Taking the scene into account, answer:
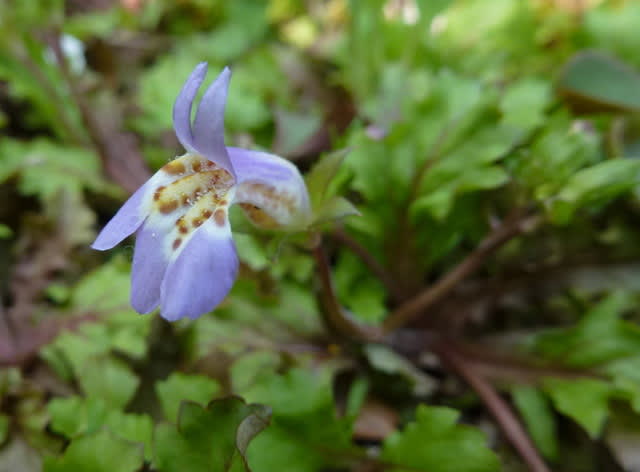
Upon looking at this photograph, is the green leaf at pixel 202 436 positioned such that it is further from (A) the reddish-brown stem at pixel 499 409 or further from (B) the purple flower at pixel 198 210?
(A) the reddish-brown stem at pixel 499 409

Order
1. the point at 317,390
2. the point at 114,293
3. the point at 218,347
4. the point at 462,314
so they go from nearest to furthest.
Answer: the point at 317,390 → the point at 218,347 → the point at 114,293 → the point at 462,314

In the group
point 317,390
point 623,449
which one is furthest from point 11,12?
point 623,449

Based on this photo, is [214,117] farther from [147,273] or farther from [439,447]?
[439,447]

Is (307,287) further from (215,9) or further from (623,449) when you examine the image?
(215,9)

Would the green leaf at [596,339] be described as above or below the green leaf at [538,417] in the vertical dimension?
above

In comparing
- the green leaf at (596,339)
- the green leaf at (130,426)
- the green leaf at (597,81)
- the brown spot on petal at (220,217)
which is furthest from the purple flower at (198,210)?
the green leaf at (597,81)

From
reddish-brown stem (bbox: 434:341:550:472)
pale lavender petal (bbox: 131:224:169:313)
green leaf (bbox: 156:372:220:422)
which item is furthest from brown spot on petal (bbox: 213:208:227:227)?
reddish-brown stem (bbox: 434:341:550:472)
